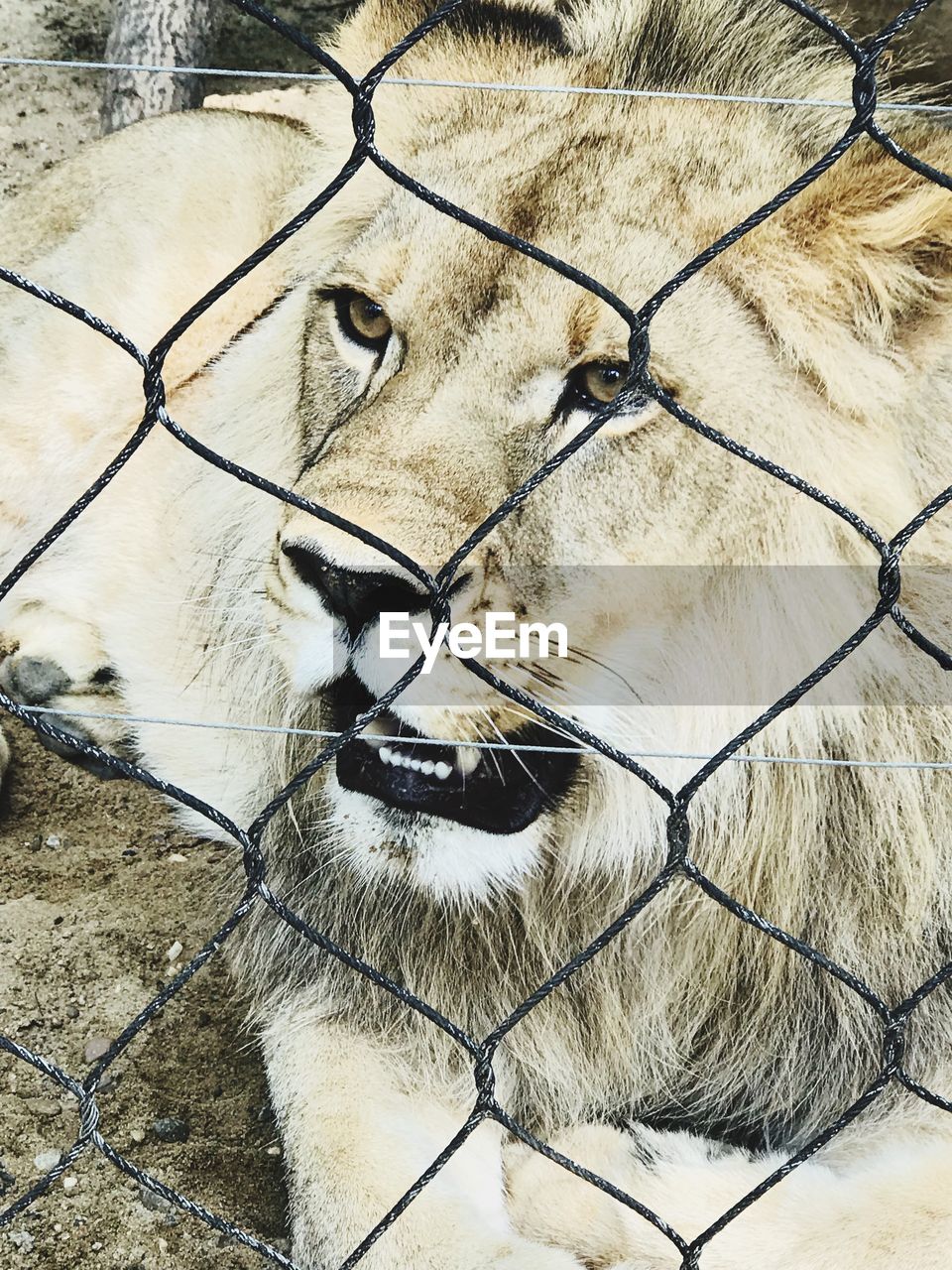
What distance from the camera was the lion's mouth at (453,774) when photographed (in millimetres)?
1177

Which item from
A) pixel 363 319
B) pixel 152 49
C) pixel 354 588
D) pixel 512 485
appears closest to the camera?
pixel 354 588

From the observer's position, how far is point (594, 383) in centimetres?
118

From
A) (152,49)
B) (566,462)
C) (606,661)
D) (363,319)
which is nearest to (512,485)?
(566,462)

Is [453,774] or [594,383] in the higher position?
[594,383]

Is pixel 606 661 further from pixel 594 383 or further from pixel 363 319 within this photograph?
pixel 363 319

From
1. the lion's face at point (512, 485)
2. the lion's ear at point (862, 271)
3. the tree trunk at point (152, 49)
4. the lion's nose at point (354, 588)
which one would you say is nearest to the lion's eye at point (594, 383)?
the lion's face at point (512, 485)

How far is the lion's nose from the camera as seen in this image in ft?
3.33

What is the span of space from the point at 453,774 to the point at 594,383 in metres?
0.36

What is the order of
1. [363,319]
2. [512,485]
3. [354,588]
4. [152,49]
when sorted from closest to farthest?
[354,588] → [512,485] → [363,319] → [152,49]

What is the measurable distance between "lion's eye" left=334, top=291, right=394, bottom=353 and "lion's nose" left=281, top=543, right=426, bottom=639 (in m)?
0.30

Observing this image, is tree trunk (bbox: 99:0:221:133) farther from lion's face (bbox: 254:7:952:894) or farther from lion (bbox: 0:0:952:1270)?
lion's face (bbox: 254:7:952:894)

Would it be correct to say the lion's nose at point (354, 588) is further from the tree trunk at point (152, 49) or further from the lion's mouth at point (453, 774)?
the tree trunk at point (152, 49)

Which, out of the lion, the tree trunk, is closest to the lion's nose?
the lion

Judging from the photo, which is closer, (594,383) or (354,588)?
(354,588)
